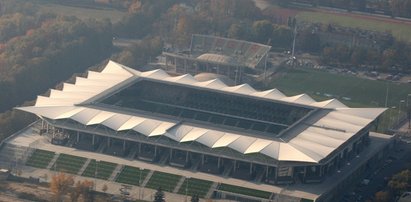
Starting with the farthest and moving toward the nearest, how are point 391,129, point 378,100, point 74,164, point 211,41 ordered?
point 211,41, point 378,100, point 391,129, point 74,164

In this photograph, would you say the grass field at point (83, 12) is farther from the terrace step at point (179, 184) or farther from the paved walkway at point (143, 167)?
the terrace step at point (179, 184)

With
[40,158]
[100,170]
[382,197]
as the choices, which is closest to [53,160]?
[40,158]

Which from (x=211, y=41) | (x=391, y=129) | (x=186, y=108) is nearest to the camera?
(x=186, y=108)

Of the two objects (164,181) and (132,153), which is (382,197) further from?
(132,153)

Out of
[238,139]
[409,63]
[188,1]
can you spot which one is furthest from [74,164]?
[188,1]

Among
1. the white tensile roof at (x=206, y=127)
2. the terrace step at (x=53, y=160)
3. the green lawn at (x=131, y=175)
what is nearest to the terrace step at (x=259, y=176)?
the white tensile roof at (x=206, y=127)

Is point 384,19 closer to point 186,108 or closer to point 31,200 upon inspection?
point 186,108
